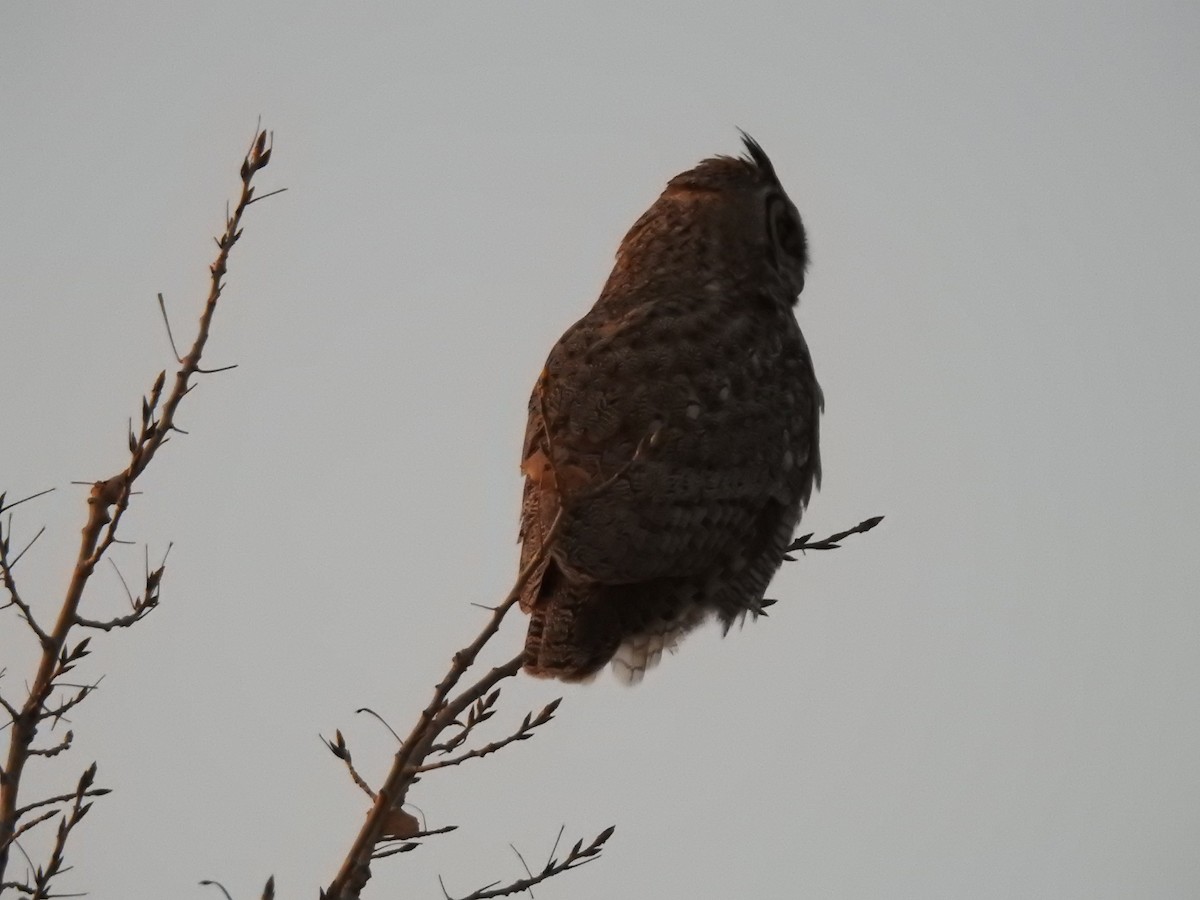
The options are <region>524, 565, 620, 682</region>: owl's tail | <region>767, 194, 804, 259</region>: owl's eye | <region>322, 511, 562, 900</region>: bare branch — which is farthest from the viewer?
<region>767, 194, 804, 259</region>: owl's eye

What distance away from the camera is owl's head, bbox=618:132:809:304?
18.3 feet

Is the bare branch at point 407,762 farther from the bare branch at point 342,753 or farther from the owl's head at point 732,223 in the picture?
the owl's head at point 732,223

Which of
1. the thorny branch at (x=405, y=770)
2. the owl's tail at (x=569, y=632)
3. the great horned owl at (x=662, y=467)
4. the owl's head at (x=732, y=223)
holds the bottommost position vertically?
the thorny branch at (x=405, y=770)

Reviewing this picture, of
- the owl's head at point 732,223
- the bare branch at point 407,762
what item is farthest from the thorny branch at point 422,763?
the owl's head at point 732,223

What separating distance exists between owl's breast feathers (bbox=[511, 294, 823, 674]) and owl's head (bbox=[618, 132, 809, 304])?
0.56m

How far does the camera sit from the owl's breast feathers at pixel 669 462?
4328 mm

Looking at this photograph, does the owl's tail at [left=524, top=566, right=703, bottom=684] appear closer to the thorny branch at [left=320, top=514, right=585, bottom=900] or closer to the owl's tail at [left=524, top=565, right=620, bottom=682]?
the owl's tail at [left=524, top=565, right=620, bottom=682]

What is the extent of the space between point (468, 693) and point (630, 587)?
4.32 ft

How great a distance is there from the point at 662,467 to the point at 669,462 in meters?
0.03

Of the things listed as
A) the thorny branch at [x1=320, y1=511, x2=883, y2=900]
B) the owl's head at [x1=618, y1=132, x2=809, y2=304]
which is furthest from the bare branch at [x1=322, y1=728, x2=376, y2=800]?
the owl's head at [x1=618, y1=132, x2=809, y2=304]

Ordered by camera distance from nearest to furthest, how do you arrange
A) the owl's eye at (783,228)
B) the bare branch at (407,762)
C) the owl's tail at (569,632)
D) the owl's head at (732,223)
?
1. the bare branch at (407,762)
2. the owl's tail at (569,632)
3. the owl's head at (732,223)
4. the owl's eye at (783,228)

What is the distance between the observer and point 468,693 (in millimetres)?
3301

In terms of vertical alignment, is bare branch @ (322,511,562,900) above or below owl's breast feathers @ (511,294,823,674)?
below

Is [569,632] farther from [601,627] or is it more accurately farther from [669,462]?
[669,462]
